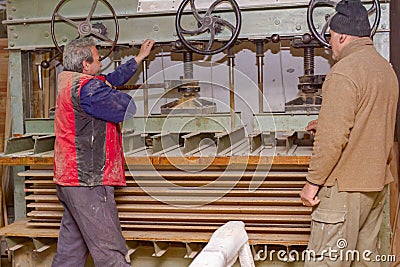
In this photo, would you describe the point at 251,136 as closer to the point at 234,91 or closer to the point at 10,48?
the point at 234,91

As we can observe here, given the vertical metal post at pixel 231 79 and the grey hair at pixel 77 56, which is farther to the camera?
the vertical metal post at pixel 231 79

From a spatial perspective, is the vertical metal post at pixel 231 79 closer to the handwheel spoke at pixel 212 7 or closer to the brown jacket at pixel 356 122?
the handwheel spoke at pixel 212 7

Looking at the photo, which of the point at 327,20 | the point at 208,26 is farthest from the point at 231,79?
the point at 327,20

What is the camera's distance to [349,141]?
1816 mm

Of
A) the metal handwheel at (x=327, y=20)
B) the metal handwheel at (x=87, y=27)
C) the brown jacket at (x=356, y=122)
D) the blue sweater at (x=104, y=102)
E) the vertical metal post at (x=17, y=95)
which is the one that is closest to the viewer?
the brown jacket at (x=356, y=122)

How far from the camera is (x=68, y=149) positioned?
7.26ft

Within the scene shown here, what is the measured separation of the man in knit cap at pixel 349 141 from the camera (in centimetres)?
178

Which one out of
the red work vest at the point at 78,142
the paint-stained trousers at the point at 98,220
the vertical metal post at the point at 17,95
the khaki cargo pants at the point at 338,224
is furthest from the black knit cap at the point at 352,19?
the vertical metal post at the point at 17,95

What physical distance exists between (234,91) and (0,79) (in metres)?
1.52

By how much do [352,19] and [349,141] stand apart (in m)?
0.43

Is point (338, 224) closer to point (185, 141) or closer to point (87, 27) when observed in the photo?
point (185, 141)

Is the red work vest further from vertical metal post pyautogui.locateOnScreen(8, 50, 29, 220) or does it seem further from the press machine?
vertical metal post pyautogui.locateOnScreen(8, 50, 29, 220)

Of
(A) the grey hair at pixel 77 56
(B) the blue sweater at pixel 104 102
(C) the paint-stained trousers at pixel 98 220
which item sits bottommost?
(C) the paint-stained trousers at pixel 98 220

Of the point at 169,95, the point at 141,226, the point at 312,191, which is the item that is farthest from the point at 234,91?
the point at 312,191
